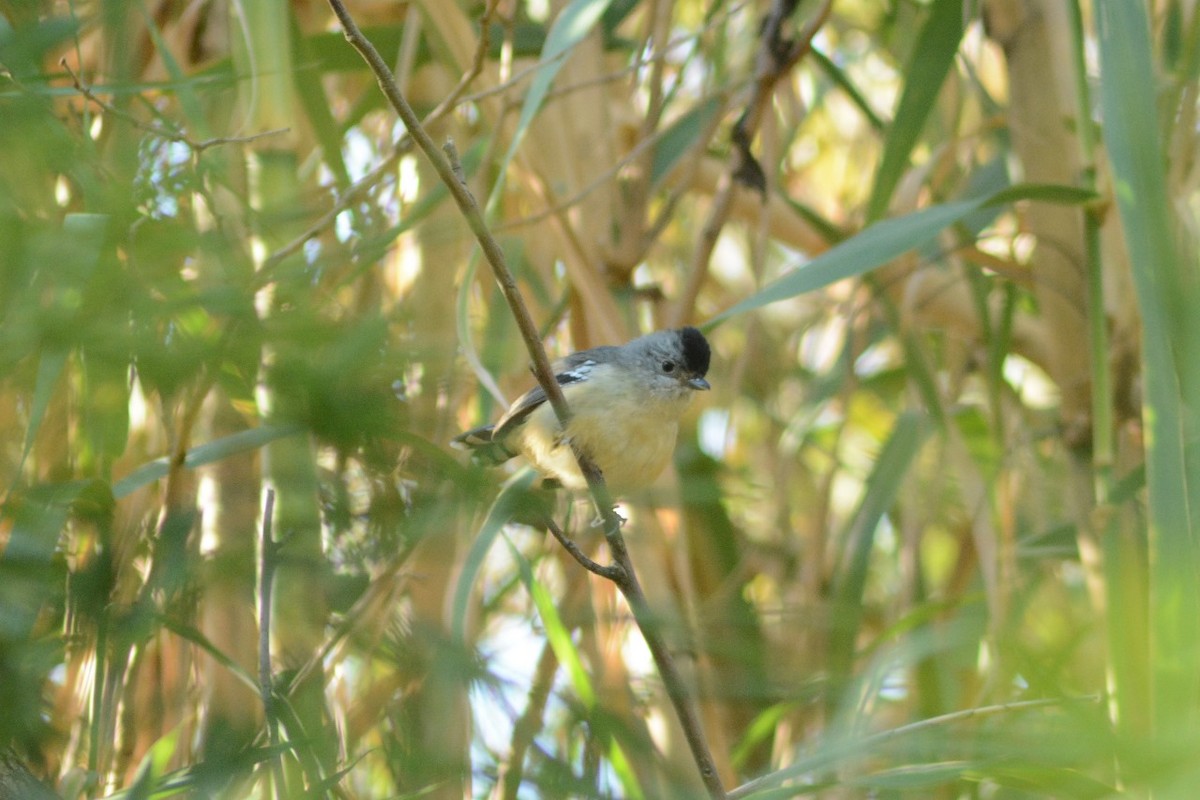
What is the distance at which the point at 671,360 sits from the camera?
→ 3115 mm

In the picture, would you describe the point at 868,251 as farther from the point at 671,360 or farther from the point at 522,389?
the point at 522,389

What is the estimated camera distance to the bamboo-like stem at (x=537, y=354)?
839 mm

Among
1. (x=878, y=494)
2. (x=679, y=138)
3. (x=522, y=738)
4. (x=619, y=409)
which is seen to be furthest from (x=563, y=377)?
(x=522, y=738)

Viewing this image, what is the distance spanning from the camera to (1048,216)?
285 cm

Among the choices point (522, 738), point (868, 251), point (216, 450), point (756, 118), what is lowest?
point (522, 738)

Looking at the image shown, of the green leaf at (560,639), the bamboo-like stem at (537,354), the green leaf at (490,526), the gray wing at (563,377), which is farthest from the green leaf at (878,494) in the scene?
the green leaf at (490,526)

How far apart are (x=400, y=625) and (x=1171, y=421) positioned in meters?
1.03

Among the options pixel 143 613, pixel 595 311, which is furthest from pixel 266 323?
pixel 595 311

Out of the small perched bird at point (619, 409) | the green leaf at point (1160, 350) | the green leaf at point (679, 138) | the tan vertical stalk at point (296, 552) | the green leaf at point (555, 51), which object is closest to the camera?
the tan vertical stalk at point (296, 552)

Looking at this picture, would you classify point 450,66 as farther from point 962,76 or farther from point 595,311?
point 962,76

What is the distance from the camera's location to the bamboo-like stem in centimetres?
84

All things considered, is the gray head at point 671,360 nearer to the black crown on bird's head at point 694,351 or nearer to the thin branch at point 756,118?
the black crown on bird's head at point 694,351

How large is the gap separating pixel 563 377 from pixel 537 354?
1.61 m

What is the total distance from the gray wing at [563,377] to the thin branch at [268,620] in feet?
7.08
